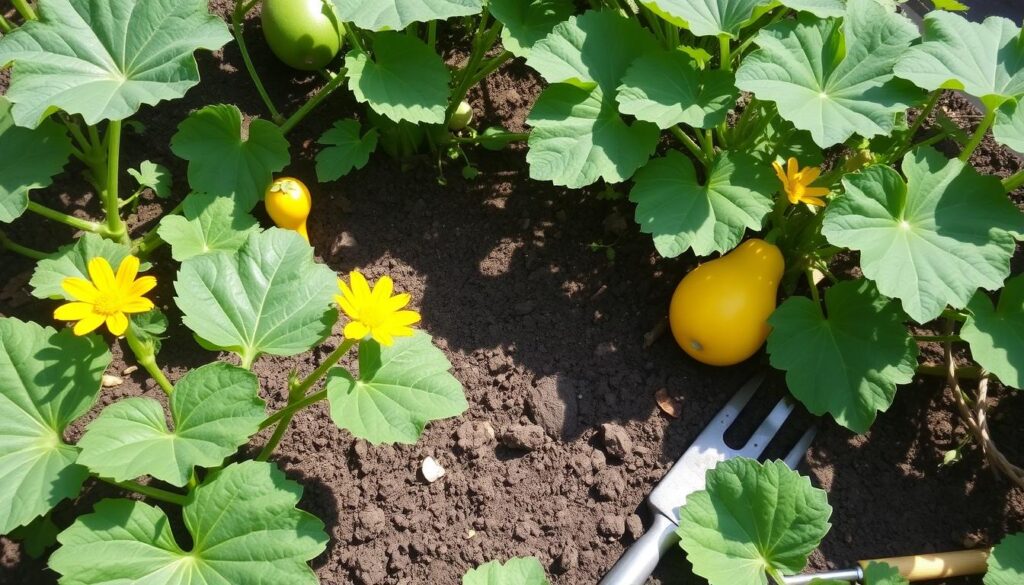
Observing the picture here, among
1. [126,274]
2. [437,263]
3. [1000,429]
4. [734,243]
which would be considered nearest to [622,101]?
[734,243]

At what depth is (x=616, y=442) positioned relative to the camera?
210 cm

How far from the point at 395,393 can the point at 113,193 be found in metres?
1.00

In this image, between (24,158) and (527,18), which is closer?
(24,158)

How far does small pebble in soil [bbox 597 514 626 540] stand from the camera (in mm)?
1994

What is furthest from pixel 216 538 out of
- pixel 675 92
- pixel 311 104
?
pixel 675 92

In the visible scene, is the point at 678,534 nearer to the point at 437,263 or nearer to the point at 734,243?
the point at 734,243

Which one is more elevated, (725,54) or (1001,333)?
(725,54)

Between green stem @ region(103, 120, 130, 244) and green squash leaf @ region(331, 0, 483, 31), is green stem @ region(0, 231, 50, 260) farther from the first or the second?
green squash leaf @ region(331, 0, 483, 31)

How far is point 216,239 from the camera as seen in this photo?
215 cm

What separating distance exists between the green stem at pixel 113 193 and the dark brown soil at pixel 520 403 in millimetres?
164

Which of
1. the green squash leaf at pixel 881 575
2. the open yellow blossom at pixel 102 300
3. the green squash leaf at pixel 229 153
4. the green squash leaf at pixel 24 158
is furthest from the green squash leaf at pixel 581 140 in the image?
the green squash leaf at pixel 24 158

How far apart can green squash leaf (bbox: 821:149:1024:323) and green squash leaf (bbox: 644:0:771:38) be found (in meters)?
0.49

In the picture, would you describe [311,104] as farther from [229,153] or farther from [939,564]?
[939,564]

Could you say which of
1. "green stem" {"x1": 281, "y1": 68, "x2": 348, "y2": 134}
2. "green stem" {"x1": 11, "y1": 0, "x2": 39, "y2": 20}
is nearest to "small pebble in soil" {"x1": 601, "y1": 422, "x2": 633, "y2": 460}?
"green stem" {"x1": 281, "y1": 68, "x2": 348, "y2": 134}
